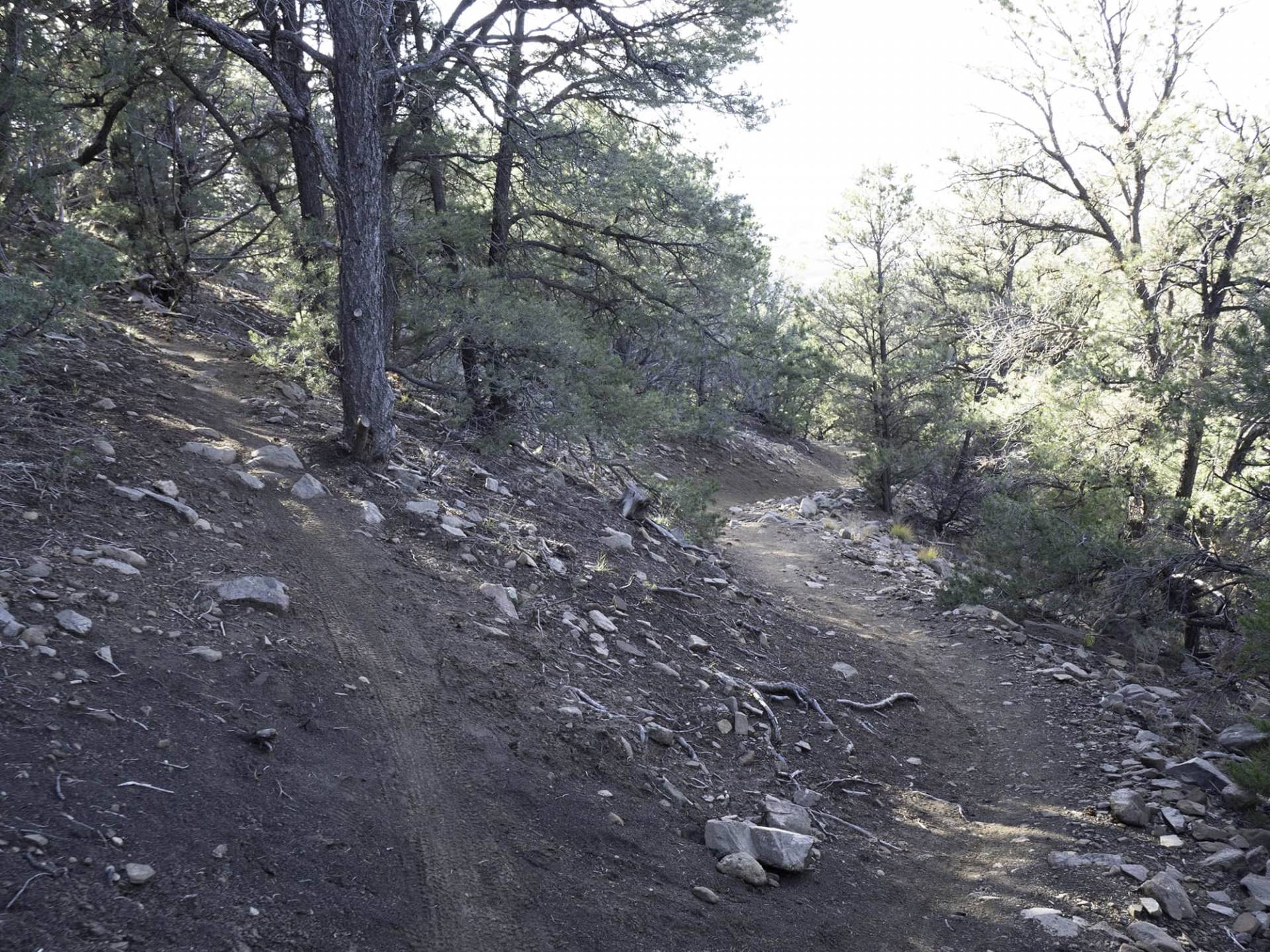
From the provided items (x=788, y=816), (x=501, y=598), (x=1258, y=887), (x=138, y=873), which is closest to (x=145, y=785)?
(x=138, y=873)

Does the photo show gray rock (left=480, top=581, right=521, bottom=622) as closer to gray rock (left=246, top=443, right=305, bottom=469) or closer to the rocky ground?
the rocky ground

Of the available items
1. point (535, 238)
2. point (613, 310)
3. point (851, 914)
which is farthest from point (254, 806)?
point (535, 238)

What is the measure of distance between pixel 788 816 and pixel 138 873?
3.39 m

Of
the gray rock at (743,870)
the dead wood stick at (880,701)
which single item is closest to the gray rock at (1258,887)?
the gray rock at (743,870)

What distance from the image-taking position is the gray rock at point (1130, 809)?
208 inches

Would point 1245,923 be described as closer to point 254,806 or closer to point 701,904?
point 701,904

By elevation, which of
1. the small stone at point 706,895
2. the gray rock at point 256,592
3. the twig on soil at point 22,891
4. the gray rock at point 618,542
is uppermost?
the gray rock at point 256,592

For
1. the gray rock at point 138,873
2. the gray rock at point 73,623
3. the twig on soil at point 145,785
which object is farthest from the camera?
the gray rock at point 73,623

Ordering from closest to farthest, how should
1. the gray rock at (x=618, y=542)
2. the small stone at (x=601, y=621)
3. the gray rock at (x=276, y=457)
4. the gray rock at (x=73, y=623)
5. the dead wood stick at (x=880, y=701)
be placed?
the gray rock at (x=73, y=623) < the small stone at (x=601, y=621) < the gray rock at (x=276, y=457) < the dead wood stick at (x=880, y=701) < the gray rock at (x=618, y=542)

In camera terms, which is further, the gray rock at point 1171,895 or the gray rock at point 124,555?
the gray rock at point 124,555

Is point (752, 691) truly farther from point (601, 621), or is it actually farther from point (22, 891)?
point (22, 891)

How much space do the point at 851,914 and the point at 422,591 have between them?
3.39 meters

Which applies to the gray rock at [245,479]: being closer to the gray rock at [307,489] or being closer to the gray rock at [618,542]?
the gray rock at [307,489]

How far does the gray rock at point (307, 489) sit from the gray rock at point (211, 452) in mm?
515
